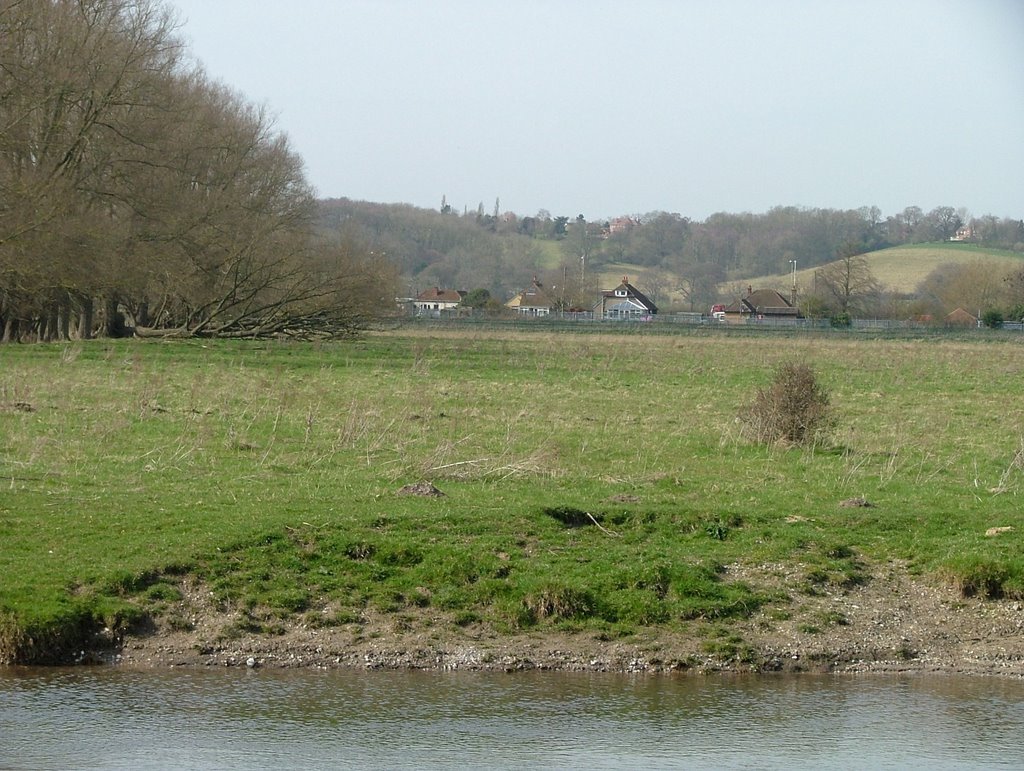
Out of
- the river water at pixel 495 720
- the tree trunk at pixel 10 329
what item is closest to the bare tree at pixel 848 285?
the tree trunk at pixel 10 329

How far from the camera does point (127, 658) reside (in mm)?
9250

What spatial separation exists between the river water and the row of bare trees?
100 ft

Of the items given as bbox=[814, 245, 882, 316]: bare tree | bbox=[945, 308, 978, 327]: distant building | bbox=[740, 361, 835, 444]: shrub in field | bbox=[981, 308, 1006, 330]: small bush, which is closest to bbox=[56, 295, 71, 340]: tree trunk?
bbox=[740, 361, 835, 444]: shrub in field

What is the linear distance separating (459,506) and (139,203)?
3520 centimetres

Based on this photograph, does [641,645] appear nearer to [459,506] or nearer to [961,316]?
[459,506]

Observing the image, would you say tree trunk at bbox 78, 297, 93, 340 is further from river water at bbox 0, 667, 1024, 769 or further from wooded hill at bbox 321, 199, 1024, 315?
wooded hill at bbox 321, 199, 1024, 315

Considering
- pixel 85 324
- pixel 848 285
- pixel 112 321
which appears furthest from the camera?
pixel 848 285

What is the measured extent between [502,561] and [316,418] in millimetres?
11104

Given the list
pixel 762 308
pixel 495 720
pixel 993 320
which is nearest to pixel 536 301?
pixel 762 308

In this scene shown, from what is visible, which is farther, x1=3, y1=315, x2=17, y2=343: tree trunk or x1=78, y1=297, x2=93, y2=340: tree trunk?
x1=78, y1=297, x2=93, y2=340: tree trunk

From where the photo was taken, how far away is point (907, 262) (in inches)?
6978

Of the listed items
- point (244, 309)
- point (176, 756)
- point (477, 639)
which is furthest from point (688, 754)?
point (244, 309)

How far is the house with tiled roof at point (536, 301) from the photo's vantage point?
14873cm

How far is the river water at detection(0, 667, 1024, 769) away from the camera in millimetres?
7465
